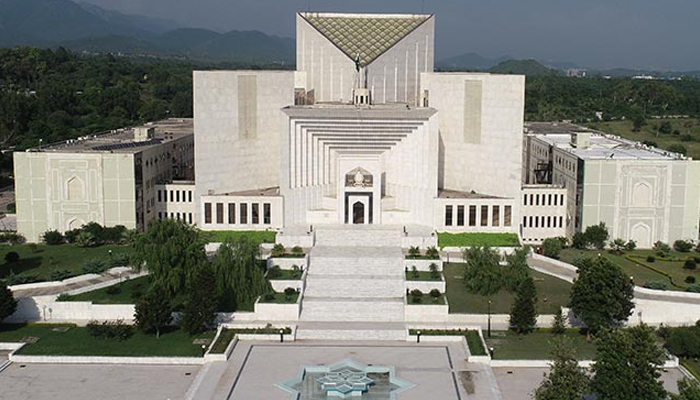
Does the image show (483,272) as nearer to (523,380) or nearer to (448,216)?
(448,216)

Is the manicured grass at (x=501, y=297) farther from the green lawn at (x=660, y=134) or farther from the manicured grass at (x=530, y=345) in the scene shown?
the green lawn at (x=660, y=134)

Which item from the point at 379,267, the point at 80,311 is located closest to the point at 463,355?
the point at 379,267

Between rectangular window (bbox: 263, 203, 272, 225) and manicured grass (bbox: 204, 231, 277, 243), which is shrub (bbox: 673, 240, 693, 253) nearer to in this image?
manicured grass (bbox: 204, 231, 277, 243)

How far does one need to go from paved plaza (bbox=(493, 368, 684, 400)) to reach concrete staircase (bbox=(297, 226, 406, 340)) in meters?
4.51

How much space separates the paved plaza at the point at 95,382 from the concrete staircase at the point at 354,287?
545 centimetres

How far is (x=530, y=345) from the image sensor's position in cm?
2817

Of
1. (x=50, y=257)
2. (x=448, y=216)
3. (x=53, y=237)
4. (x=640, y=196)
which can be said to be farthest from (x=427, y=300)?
(x=53, y=237)

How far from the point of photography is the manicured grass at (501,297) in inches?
1220

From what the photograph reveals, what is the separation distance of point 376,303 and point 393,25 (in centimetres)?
2175

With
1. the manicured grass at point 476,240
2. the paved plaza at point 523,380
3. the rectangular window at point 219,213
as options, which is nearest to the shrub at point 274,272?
the rectangular window at point 219,213

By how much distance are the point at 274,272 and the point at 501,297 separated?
30.6 feet

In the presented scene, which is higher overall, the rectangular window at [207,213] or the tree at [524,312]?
the rectangular window at [207,213]

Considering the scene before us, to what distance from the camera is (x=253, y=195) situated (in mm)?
40625

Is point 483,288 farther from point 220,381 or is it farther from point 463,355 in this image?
point 220,381
